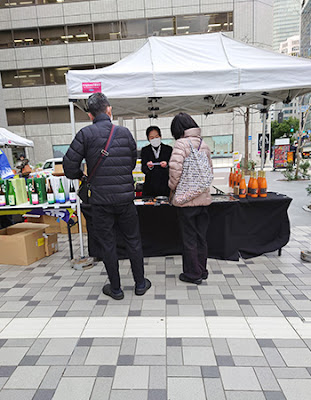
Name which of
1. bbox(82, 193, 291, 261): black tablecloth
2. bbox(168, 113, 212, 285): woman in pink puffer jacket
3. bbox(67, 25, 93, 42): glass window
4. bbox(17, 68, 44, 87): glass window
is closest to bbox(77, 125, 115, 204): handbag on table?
bbox(168, 113, 212, 285): woman in pink puffer jacket

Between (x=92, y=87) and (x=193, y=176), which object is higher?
(x=92, y=87)

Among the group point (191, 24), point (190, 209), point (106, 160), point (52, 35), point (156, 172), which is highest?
point (52, 35)

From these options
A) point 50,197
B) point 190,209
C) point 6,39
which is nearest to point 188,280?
point 190,209

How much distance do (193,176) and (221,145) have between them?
1807 centimetres

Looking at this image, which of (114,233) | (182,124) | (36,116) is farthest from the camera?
(36,116)

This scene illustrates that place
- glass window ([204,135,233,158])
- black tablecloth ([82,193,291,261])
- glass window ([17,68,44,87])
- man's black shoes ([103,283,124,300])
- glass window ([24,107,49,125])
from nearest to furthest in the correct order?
man's black shoes ([103,283,124,300]) < black tablecloth ([82,193,291,261]) < glass window ([204,135,233,158]) < glass window ([17,68,44,87]) < glass window ([24,107,49,125])

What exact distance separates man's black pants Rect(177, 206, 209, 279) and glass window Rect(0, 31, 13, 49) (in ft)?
75.1

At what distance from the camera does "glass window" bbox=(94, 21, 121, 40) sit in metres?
19.1

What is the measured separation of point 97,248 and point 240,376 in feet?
8.24

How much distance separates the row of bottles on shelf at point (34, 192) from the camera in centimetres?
379

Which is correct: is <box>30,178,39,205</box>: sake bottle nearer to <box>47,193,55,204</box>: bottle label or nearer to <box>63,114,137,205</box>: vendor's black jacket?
<box>47,193,55,204</box>: bottle label

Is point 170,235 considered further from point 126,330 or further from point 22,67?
point 22,67

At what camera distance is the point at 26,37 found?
64.9 ft

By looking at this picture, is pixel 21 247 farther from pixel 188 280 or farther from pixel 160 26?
pixel 160 26
